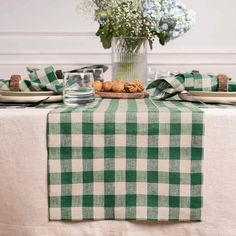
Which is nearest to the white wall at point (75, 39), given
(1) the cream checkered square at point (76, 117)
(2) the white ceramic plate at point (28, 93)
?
(2) the white ceramic plate at point (28, 93)

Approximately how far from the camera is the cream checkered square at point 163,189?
3.64ft

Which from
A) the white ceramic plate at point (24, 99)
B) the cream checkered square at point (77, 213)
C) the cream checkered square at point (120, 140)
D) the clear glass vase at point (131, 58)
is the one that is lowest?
the cream checkered square at point (77, 213)

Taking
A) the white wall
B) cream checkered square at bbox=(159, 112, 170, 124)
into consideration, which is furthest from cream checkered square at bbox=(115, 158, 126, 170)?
the white wall

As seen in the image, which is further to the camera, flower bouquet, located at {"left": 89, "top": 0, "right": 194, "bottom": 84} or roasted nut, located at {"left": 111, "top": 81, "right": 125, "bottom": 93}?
flower bouquet, located at {"left": 89, "top": 0, "right": 194, "bottom": 84}

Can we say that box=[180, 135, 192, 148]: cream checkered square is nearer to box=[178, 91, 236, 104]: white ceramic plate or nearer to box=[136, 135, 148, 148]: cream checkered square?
box=[136, 135, 148, 148]: cream checkered square

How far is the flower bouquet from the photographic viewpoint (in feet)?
5.08

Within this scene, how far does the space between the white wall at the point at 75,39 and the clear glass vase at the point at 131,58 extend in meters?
1.85

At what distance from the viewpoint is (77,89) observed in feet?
4.13

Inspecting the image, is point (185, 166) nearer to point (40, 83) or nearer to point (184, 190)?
point (184, 190)

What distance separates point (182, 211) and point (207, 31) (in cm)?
253

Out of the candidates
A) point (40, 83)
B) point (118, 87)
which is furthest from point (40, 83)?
point (118, 87)

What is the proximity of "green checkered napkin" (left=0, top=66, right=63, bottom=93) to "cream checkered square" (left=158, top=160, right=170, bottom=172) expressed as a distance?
15.5 inches

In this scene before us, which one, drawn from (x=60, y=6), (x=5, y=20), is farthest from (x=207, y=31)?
(x=5, y=20)

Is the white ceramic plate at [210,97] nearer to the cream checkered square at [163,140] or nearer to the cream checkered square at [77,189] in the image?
the cream checkered square at [163,140]
